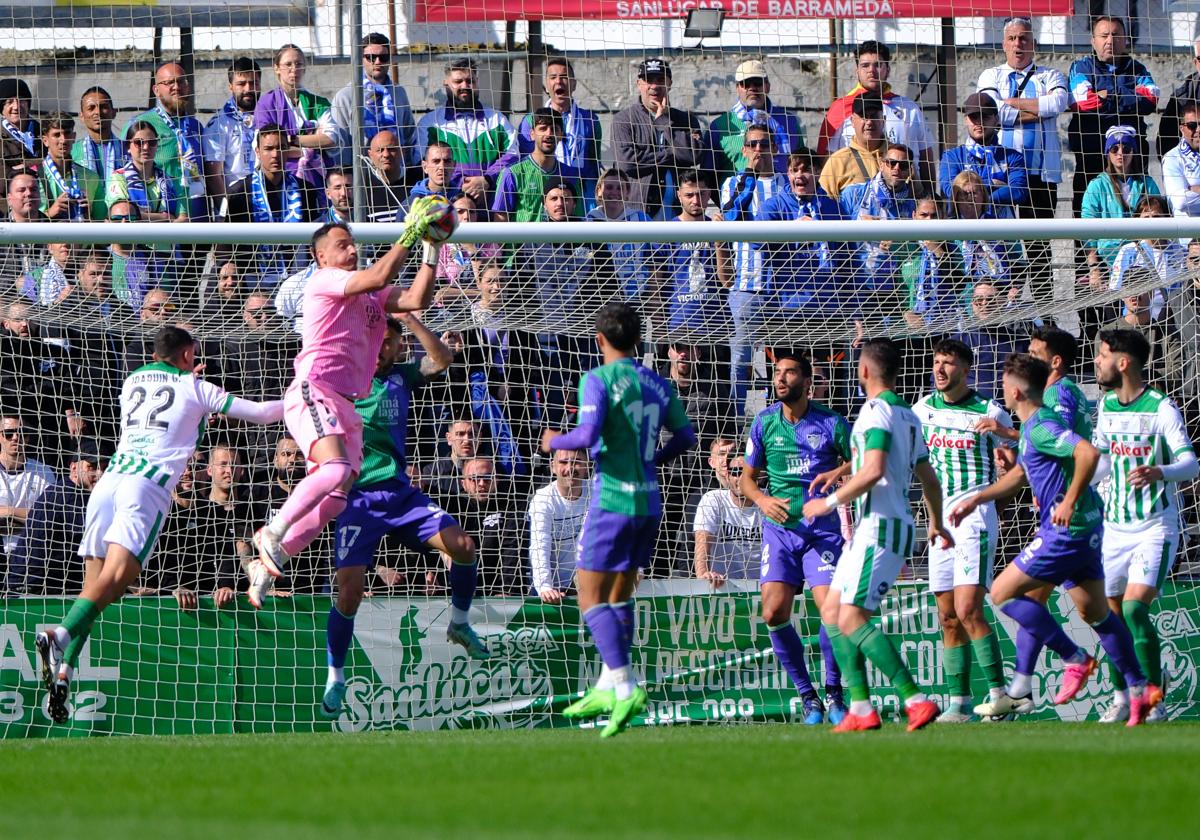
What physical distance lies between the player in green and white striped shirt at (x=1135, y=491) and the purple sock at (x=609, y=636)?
12.0 ft

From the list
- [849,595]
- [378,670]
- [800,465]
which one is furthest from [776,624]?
[378,670]

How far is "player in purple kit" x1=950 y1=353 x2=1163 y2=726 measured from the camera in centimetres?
979

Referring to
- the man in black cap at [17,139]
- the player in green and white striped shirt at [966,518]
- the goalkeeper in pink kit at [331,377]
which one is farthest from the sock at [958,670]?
the man in black cap at [17,139]

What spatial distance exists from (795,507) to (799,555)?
0.32 m

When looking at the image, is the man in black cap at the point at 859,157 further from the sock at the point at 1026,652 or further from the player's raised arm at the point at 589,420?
the player's raised arm at the point at 589,420

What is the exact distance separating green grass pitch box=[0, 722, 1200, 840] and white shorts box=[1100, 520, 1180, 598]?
7.27 ft

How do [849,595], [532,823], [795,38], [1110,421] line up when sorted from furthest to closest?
[795,38], [1110,421], [849,595], [532,823]

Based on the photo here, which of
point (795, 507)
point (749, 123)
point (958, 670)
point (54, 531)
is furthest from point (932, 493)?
point (54, 531)

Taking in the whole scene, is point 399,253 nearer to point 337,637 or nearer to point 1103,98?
point 337,637

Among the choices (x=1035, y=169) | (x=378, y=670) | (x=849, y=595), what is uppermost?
(x=1035, y=169)

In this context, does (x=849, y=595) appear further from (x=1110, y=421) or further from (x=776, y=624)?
(x=1110, y=421)

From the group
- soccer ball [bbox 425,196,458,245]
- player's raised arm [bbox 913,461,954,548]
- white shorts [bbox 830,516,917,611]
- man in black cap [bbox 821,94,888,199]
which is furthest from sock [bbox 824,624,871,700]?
man in black cap [bbox 821,94,888,199]

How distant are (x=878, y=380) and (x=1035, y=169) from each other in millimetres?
4505

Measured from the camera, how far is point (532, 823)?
5348 millimetres
